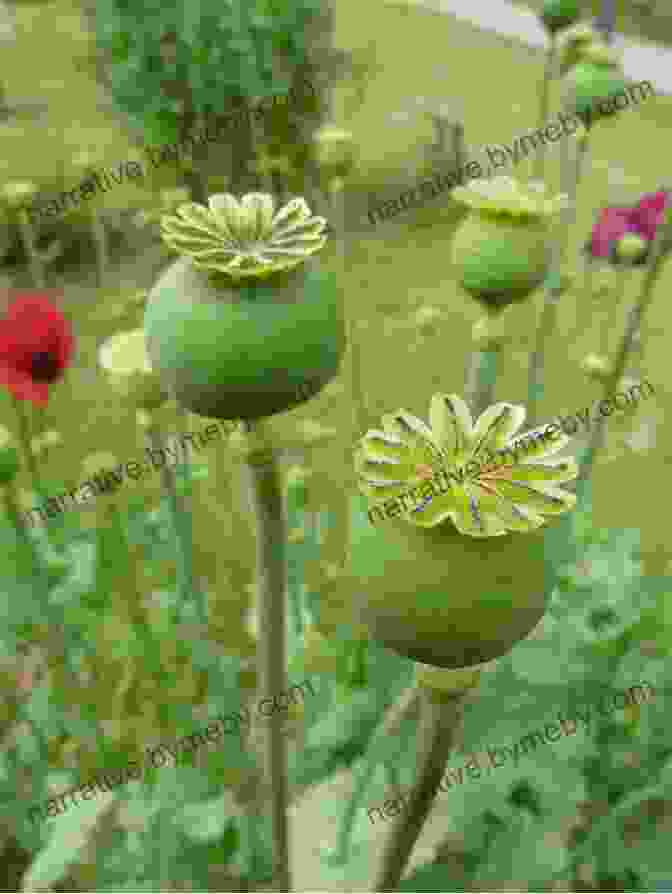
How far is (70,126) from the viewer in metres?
2.68

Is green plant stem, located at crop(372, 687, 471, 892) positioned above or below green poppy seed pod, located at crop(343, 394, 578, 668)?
below

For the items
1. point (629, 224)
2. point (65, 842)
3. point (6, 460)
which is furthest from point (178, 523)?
point (629, 224)

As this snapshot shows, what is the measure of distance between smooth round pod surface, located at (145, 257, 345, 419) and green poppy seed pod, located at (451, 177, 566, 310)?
0.67 feet

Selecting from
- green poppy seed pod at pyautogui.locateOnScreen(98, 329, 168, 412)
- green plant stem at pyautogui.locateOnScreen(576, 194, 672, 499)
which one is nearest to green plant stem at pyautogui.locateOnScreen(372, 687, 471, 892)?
green poppy seed pod at pyautogui.locateOnScreen(98, 329, 168, 412)

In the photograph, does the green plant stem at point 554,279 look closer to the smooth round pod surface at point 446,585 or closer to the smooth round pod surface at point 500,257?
the smooth round pod surface at point 500,257

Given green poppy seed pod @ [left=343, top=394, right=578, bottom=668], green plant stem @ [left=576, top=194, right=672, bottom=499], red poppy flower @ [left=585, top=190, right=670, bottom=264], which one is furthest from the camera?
red poppy flower @ [left=585, top=190, right=670, bottom=264]

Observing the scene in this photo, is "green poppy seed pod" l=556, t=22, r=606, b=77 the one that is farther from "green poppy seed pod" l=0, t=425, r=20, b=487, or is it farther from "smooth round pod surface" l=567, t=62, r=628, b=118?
"green poppy seed pod" l=0, t=425, r=20, b=487

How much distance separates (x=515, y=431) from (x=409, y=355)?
5.32 feet

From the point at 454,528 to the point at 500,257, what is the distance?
0.97 feet

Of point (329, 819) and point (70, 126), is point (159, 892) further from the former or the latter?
point (70, 126)

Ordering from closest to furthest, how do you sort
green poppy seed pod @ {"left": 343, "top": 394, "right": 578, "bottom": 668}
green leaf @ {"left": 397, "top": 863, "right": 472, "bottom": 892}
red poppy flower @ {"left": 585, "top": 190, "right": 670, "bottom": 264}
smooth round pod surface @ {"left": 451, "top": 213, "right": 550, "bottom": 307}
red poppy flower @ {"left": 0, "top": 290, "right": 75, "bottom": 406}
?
green poppy seed pod @ {"left": 343, "top": 394, "right": 578, "bottom": 668}
smooth round pod surface @ {"left": 451, "top": 213, "right": 550, "bottom": 307}
green leaf @ {"left": 397, "top": 863, "right": 472, "bottom": 892}
red poppy flower @ {"left": 0, "top": 290, "right": 75, "bottom": 406}
red poppy flower @ {"left": 585, "top": 190, "right": 670, "bottom": 264}

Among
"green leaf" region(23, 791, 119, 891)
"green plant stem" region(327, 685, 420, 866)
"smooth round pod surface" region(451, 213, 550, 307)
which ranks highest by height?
"smooth round pod surface" region(451, 213, 550, 307)

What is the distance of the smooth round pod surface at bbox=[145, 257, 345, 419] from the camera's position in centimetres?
34

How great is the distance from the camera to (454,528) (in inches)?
11.2
